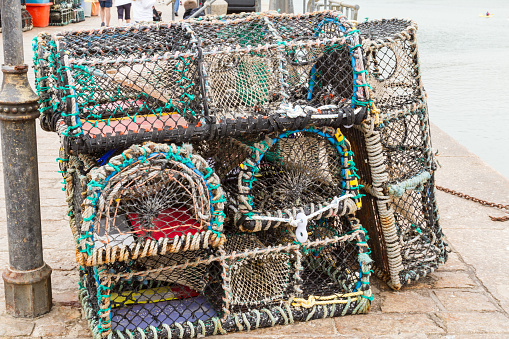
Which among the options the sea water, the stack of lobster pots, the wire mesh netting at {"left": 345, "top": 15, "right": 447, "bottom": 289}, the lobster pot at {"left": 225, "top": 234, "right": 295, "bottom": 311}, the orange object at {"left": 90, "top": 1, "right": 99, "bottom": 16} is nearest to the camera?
the stack of lobster pots

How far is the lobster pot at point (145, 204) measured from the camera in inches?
95.0

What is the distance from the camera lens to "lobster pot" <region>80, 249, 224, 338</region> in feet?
8.71

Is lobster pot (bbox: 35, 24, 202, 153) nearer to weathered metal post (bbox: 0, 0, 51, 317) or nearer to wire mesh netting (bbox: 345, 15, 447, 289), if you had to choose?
weathered metal post (bbox: 0, 0, 51, 317)

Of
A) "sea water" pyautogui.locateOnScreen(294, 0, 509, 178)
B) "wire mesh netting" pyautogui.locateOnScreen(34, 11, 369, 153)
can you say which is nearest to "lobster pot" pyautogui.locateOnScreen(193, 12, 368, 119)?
"wire mesh netting" pyautogui.locateOnScreen(34, 11, 369, 153)

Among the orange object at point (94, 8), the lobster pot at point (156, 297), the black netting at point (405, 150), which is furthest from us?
the orange object at point (94, 8)

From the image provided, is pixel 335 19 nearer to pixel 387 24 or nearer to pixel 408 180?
pixel 387 24

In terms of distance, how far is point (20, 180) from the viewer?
2.79 metres

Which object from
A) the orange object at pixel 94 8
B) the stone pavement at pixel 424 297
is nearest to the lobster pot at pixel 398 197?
the stone pavement at pixel 424 297

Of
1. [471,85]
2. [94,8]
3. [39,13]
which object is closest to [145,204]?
[471,85]

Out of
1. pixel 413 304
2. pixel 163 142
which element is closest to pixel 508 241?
pixel 413 304

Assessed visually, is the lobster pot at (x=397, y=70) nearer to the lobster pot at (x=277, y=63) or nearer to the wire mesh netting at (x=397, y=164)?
the wire mesh netting at (x=397, y=164)

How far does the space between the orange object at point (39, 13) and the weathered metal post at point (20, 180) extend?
14130 mm

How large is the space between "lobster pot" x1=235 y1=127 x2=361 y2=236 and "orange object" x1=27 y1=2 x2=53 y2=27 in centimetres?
1430

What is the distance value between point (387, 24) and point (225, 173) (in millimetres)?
1272
